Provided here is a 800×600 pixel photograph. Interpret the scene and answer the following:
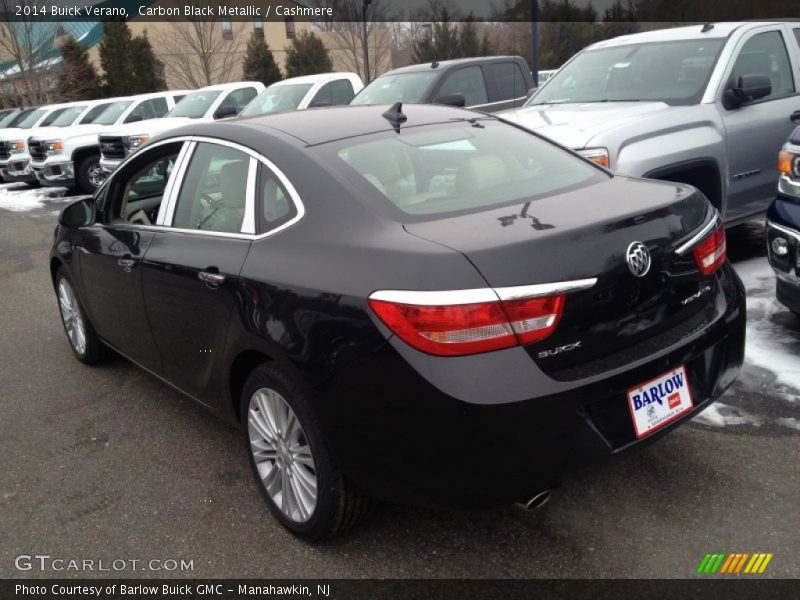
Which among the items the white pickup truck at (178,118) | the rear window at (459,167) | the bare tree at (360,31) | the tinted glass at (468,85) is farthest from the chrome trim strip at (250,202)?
the bare tree at (360,31)

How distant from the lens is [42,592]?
2.91m

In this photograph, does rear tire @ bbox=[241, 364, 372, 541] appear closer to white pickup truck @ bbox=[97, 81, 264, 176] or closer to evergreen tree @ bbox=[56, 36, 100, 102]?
white pickup truck @ bbox=[97, 81, 264, 176]

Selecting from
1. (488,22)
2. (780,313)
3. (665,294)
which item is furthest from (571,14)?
(665,294)

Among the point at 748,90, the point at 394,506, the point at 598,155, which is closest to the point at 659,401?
the point at 394,506

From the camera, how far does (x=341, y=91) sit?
42.4 feet

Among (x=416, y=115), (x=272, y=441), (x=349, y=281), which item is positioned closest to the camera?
(x=349, y=281)

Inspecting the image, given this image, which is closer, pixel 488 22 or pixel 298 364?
pixel 298 364

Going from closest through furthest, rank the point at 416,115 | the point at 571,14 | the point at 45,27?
1. the point at 416,115
2. the point at 45,27
3. the point at 571,14

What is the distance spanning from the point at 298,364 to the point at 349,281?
37 cm

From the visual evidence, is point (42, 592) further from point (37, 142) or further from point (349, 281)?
point (37, 142)

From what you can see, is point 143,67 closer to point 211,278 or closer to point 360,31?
point 360,31

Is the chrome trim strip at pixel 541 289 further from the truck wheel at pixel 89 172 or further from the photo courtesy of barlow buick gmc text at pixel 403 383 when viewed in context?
the truck wheel at pixel 89 172

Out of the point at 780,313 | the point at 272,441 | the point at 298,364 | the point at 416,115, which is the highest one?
the point at 416,115

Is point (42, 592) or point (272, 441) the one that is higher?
point (272, 441)
